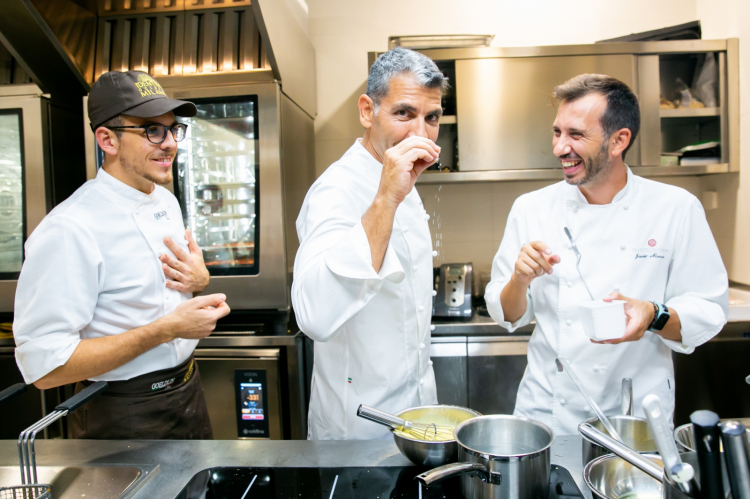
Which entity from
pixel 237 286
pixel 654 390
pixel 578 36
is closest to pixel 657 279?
pixel 654 390

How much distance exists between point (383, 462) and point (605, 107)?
1.27 metres

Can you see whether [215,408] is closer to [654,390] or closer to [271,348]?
[271,348]

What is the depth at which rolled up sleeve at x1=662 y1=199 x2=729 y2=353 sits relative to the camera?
4.87ft

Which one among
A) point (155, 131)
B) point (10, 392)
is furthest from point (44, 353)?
point (155, 131)

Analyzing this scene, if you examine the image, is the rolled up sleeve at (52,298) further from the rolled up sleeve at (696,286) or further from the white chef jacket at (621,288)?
the rolled up sleeve at (696,286)

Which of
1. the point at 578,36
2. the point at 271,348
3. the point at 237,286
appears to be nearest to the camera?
the point at 271,348

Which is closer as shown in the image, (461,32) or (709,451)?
(709,451)

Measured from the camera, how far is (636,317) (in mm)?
1394

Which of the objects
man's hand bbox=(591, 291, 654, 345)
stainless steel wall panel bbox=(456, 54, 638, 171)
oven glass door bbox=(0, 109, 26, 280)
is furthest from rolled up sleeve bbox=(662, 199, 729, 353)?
oven glass door bbox=(0, 109, 26, 280)

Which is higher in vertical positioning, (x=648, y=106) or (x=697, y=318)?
(x=648, y=106)

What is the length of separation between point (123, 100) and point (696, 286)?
5.97ft

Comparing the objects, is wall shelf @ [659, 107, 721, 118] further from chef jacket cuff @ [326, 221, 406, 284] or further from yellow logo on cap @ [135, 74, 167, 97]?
yellow logo on cap @ [135, 74, 167, 97]

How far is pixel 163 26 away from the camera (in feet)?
9.29

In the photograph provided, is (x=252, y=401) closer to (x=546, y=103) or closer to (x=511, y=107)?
(x=511, y=107)
